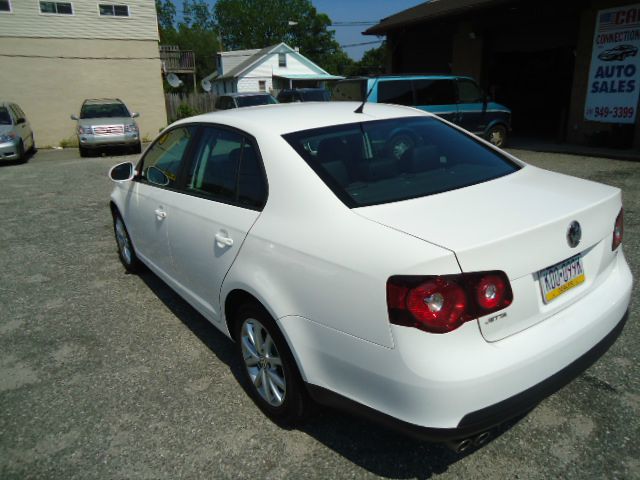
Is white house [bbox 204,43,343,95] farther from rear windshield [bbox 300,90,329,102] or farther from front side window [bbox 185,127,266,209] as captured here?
front side window [bbox 185,127,266,209]

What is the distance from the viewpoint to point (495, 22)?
48.8 ft

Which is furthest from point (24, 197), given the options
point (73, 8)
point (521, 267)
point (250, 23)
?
point (250, 23)

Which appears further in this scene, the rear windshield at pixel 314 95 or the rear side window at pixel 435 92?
the rear windshield at pixel 314 95

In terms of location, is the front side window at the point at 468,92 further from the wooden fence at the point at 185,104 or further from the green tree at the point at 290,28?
the green tree at the point at 290,28

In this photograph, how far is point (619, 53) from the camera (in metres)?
11.5

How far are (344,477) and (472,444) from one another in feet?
2.16

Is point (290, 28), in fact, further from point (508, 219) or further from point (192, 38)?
point (508, 219)

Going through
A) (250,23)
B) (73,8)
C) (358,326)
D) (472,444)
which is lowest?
(472,444)

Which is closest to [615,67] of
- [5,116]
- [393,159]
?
[393,159]

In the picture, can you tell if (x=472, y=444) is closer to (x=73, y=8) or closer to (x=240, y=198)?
(x=240, y=198)

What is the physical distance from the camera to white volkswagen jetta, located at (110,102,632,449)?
6.00ft

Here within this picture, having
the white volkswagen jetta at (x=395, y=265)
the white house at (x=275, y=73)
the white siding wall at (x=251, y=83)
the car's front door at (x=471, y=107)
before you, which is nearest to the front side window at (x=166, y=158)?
the white volkswagen jetta at (x=395, y=265)

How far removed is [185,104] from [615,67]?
19922mm

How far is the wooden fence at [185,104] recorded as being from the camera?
2484 cm
